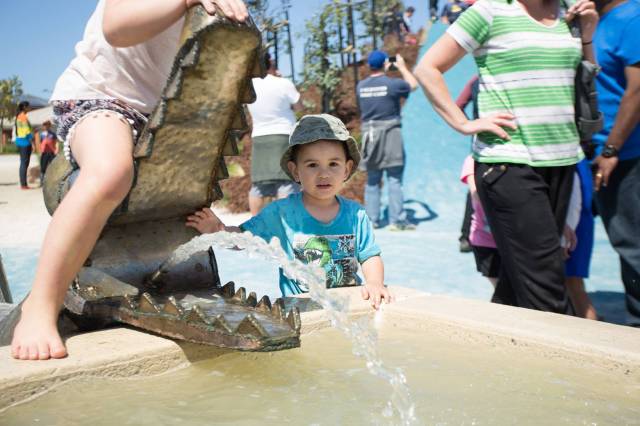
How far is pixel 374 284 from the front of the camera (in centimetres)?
261

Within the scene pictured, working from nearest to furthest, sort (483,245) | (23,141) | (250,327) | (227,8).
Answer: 1. (250,327)
2. (227,8)
3. (483,245)
4. (23,141)

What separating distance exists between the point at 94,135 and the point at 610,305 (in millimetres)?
3675

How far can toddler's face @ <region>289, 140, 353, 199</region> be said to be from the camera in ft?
9.48

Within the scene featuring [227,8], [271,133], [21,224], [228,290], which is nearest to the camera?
[227,8]

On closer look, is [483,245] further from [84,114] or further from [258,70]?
[84,114]

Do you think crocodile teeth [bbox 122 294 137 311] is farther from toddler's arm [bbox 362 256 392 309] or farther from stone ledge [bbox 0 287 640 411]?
toddler's arm [bbox 362 256 392 309]

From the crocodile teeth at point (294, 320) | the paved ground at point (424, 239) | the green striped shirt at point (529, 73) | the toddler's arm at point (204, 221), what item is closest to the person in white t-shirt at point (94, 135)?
the toddler's arm at point (204, 221)

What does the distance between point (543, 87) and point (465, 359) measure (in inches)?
48.1

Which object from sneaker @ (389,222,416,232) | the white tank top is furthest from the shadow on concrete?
sneaker @ (389,222,416,232)

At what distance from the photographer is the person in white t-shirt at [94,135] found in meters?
1.81

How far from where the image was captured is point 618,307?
4254 millimetres

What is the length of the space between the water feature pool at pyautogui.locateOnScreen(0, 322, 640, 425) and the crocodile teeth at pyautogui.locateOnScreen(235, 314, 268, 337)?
189mm

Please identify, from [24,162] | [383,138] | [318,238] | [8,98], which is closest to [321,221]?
[318,238]

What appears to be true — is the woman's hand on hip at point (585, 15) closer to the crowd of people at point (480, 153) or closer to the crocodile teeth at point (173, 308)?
the crowd of people at point (480, 153)
